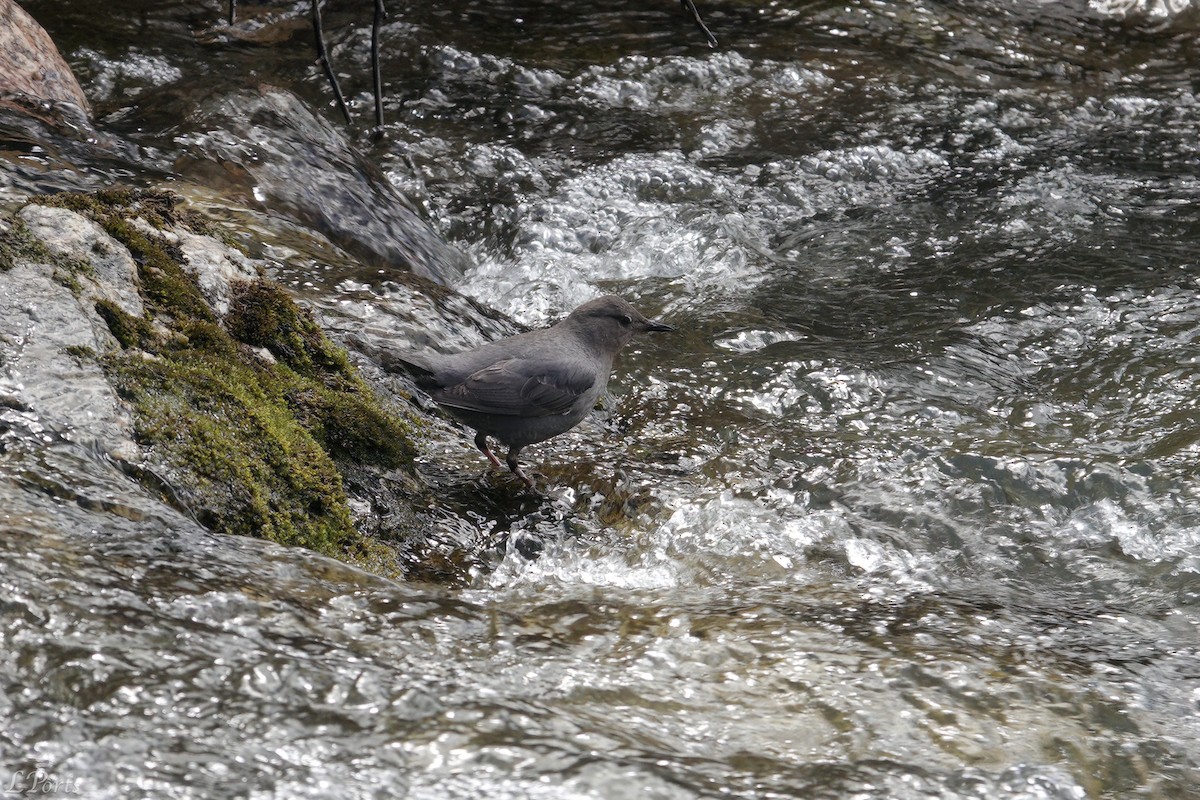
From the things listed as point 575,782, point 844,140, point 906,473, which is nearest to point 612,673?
point 575,782

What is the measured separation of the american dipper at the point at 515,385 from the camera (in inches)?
174

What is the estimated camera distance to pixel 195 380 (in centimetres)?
368

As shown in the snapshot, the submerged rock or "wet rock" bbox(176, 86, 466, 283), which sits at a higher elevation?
"wet rock" bbox(176, 86, 466, 283)

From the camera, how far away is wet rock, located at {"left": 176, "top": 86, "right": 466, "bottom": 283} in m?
6.32

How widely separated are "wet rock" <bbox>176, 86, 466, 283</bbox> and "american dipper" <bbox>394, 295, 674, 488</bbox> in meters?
1.87

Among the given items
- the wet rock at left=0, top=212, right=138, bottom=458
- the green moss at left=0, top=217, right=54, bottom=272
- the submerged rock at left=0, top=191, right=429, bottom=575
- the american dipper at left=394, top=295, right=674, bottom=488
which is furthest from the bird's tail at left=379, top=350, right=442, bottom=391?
the green moss at left=0, top=217, right=54, bottom=272

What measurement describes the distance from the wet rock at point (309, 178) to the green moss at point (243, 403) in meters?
1.72

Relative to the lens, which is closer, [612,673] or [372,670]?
[372,670]

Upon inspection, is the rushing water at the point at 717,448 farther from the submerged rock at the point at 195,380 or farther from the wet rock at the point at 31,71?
the wet rock at the point at 31,71

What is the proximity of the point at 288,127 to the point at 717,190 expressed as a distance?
2928 mm

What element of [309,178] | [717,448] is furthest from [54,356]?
[309,178]

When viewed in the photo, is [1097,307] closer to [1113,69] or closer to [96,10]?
[1113,69]

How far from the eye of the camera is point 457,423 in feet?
17.0

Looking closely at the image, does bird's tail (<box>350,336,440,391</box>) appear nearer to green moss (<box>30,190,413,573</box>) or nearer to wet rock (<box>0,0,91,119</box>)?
green moss (<box>30,190,413,573</box>)
